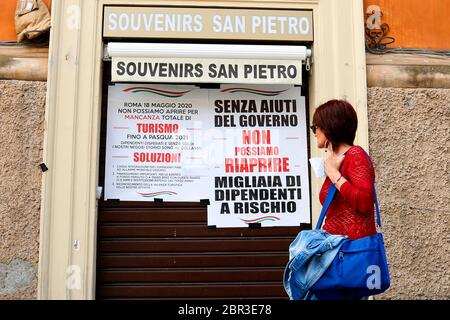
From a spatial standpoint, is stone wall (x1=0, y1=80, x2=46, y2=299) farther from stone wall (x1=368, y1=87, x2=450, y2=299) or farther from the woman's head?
stone wall (x1=368, y1=87, x2=450, y2=299)

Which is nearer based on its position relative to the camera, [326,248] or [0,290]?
[326,248]

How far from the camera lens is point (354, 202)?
2.59 metres

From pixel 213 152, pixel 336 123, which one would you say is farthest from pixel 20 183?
pixel 336 123

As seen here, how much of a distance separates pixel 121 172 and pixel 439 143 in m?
2.90

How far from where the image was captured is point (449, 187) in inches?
187

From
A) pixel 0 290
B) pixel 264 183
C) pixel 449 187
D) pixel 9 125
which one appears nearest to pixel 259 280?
pixel 264 183

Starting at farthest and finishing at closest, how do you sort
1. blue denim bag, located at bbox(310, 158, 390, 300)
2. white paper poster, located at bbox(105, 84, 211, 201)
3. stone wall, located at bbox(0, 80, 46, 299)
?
white paper poster, located at bbox(105, 84, 211, 201)
stone wall, located at bbox(0, 80, 46, 299)
blue denim bag, located at bbox(310, 158, 390, 300)

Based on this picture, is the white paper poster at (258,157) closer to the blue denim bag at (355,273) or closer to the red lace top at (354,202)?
the red lace top at (354,202)

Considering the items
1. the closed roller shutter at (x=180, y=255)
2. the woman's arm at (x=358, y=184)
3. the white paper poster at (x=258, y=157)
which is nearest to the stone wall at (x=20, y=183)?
the closed roller shutter at (x=180, y=255)

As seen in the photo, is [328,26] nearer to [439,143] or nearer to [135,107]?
[439,143]

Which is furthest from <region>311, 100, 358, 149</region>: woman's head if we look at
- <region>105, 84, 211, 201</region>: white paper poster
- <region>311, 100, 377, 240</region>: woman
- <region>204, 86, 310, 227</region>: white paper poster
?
<region>105, 84, 211, 201</region>: white paper poster

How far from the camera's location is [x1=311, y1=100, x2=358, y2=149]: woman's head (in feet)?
9.04

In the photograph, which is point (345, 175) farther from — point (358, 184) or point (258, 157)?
point (258, 157)

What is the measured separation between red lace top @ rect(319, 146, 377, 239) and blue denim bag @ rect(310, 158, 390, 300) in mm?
82
